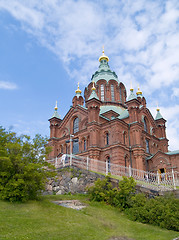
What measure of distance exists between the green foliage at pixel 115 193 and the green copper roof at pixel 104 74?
1117 inches

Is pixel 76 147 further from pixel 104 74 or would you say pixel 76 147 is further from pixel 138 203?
pixel 138 203

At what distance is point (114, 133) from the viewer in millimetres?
28891

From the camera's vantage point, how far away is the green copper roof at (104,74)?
41237 mm

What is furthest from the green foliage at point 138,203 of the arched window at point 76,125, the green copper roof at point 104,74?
the green copper roof at point 104,74

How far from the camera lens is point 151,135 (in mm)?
34312

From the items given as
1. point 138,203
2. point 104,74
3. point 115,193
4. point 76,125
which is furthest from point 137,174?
point 104,74

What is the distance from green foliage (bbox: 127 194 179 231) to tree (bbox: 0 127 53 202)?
203 inches

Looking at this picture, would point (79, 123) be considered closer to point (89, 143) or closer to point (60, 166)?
point (89, 143)

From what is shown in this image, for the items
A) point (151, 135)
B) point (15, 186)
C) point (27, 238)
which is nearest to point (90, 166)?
point (15, 186)

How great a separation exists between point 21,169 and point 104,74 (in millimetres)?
32704

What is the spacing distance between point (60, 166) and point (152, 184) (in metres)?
7.52

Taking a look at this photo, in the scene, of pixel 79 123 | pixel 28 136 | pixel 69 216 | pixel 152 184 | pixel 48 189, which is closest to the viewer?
pixel 69 216

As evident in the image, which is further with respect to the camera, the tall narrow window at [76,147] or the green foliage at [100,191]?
the tall narrow window at [76,147]

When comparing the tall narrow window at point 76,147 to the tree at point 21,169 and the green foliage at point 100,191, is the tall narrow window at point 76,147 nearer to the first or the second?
the green foliage at point 100,191
